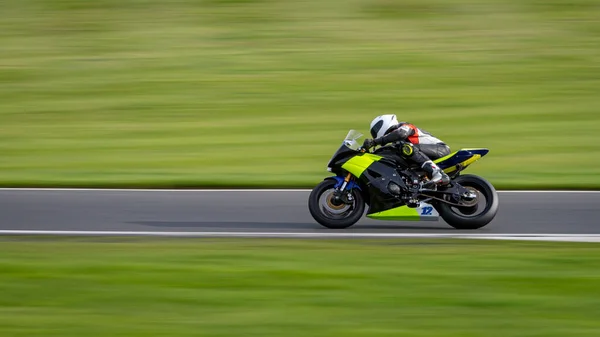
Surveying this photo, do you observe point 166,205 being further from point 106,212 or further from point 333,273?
point 333,273

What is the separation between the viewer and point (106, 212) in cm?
1277

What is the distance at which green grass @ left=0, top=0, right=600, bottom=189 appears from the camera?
55.6 ft

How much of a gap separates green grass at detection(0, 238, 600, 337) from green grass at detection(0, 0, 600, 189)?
5.13 metres

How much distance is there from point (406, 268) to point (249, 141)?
10091 mm

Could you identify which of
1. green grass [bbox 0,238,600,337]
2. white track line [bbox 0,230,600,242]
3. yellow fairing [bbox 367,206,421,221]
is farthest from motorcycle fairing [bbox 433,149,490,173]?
green grass [bbox 0,238,600,337]

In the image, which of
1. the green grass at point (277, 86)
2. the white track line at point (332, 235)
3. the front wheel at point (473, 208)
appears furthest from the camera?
the green grass at point (277, 86)

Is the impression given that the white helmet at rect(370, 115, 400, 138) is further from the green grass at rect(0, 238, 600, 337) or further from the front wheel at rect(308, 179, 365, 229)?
the green grass at rect(0, 238, 600, 337)

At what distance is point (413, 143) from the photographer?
1138 centimetres

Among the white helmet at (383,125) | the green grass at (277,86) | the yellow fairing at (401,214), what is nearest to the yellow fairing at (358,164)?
the white helmet at (383,125)

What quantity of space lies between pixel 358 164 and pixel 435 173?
0.92 metres

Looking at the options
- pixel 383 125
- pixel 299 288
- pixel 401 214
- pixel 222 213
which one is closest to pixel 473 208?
pixel 401 214

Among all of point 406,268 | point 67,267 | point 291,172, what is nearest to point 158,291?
point 67,267

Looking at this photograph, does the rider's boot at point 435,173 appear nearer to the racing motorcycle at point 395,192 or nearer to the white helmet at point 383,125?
the racing motorcycle at point 395,192

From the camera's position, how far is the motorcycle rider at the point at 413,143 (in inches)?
440
